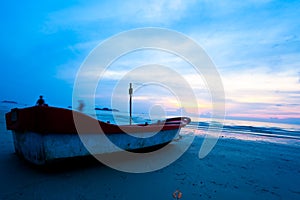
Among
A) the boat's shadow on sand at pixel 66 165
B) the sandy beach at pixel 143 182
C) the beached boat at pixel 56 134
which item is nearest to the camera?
the sandy beach at pixel 143 182

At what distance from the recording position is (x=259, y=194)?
3408 mm

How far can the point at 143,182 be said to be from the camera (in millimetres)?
3660

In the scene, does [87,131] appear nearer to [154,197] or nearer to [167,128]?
[154,197]

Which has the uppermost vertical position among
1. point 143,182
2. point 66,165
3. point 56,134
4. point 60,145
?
point 56,134

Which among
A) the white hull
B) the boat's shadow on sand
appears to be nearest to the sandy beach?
the boat's shadow on sand

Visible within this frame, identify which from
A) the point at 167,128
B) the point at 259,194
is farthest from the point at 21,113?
the point at 259,194

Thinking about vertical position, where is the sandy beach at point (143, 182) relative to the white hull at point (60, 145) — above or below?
below

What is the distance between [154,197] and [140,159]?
89.0 inches

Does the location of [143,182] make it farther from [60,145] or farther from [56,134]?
[56,134]

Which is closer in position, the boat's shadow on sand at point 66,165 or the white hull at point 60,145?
the white hull at point 60,145

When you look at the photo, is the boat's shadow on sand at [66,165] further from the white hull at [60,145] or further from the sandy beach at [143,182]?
the white hull at [60,145]

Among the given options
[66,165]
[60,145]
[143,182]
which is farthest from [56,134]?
[143,182]

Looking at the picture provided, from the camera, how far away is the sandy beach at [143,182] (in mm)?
3014

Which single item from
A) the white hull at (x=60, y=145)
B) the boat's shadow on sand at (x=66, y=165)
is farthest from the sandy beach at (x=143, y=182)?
the white hull at (x=60, y=145)
